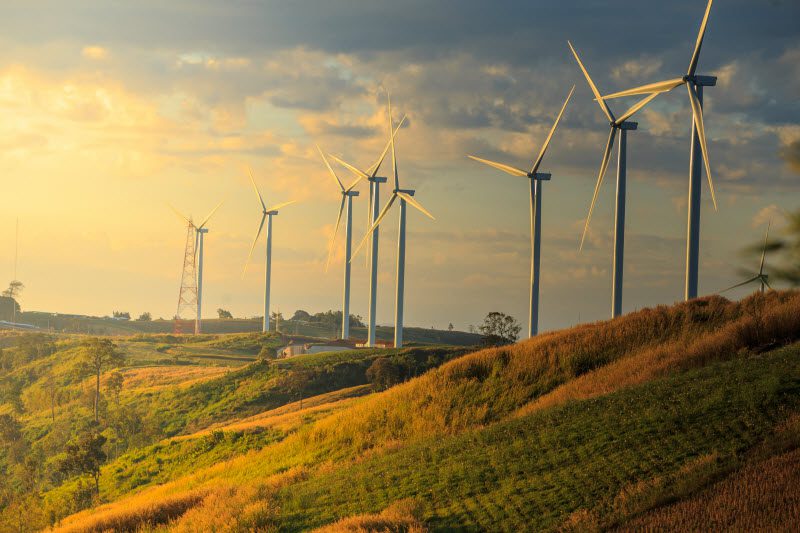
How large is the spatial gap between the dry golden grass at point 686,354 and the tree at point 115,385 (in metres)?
80.0

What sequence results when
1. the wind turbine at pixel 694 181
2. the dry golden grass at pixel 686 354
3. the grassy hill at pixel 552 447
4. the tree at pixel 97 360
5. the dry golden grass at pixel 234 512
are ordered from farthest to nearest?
1. the tree at pixel 97 360
2. the wind turbine at pixel 694 181
3. the dry golden grass at pixel 686 354
4. the dry golden grass at pixel 234 512
5. the grassy hill at pixel 552 447

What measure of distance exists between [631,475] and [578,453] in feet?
10.5

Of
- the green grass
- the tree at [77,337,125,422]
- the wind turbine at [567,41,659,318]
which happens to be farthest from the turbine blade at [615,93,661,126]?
the tree at [77,337,125,422]

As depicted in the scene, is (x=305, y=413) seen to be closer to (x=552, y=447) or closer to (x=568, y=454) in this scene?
(x=552, y=447)

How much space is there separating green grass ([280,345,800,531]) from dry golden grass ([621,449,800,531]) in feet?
6.41

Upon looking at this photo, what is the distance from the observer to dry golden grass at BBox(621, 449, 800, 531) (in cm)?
1930

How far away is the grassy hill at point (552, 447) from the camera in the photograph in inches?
914

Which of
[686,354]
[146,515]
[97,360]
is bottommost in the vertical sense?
[146,515]

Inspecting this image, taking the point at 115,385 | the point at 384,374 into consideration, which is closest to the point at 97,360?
the point at 115,385

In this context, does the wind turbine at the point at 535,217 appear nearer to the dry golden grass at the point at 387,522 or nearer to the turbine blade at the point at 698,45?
the turbine blade at the point at 698,45

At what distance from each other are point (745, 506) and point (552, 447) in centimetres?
956

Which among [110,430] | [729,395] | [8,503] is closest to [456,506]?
[729,395]

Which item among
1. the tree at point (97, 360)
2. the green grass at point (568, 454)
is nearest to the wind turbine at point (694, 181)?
the green grass at point (568, 454)

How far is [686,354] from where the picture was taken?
3869 cm
